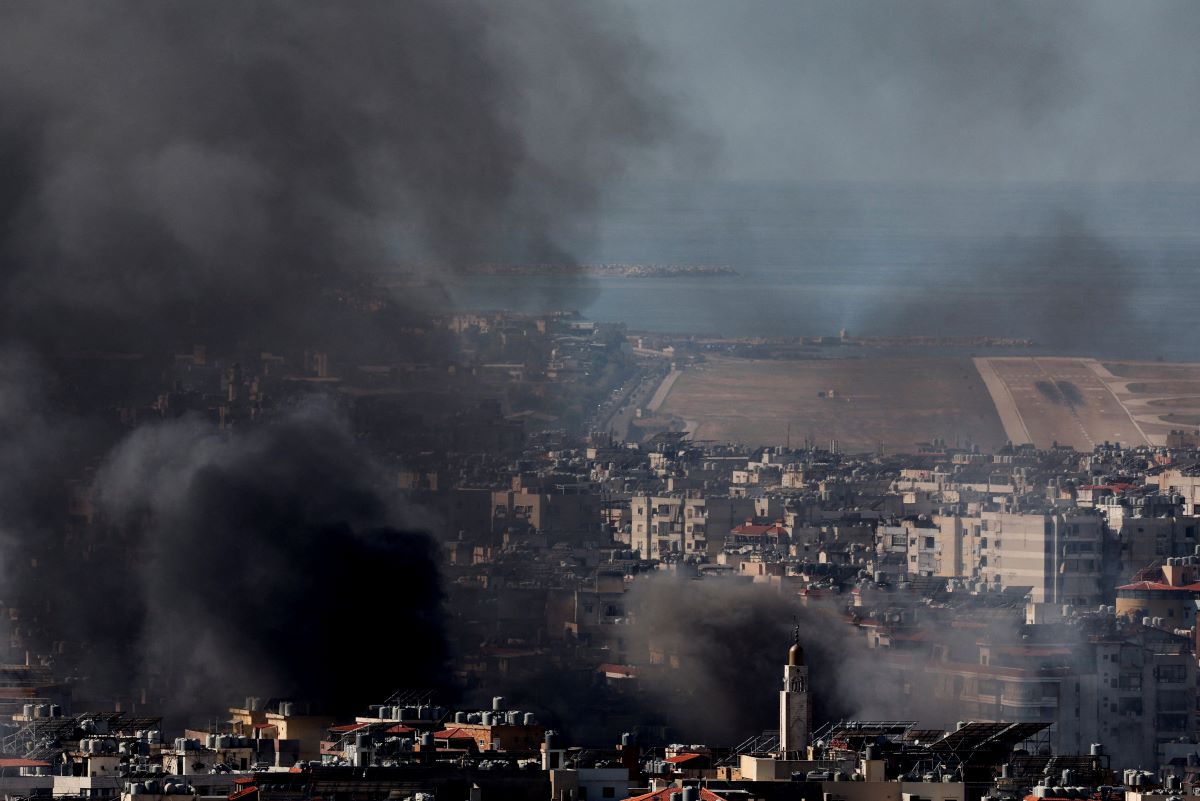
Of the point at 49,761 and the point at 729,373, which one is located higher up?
the point at 729,373

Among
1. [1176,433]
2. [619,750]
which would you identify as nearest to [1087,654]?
[619,750]

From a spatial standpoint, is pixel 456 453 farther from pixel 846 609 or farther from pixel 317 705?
pixel 317 705

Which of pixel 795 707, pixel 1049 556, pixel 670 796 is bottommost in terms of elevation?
pixel 670 796

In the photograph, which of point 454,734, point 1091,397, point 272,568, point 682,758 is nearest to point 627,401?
point 1091,397

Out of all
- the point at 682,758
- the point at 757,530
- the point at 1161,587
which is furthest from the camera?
the point at 757,530

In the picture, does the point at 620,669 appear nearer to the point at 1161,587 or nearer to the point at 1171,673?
the point at 1171,673
